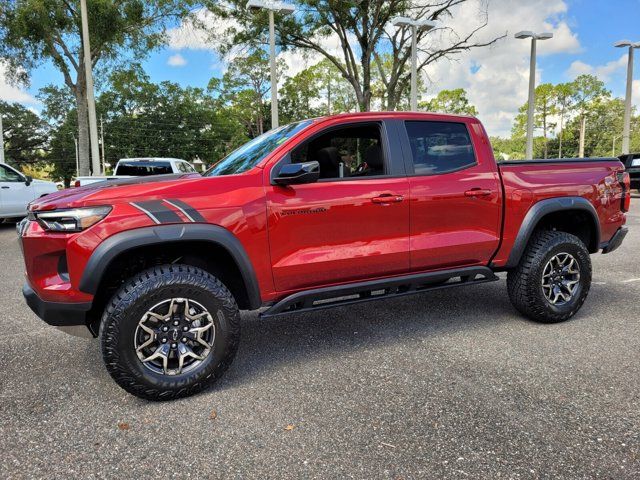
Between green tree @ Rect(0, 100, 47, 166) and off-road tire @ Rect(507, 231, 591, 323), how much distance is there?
61.9 metres

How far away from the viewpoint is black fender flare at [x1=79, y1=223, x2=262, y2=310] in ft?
8.99

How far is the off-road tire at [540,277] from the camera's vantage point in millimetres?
4074

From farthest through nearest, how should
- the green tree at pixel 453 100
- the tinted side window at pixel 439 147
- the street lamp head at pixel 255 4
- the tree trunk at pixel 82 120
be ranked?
the green tree at pixel 453 100, the tree trunk at pixel 82 120, the street lamp head at pixel 255 4, the tinted side window at pixel 439 147

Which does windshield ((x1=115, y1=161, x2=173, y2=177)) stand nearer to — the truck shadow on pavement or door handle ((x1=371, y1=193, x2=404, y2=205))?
the truck shadow on pavement

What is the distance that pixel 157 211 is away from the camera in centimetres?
288

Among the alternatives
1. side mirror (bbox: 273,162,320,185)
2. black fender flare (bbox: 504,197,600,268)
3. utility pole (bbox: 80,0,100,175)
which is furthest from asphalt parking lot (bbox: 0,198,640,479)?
utility pole (bbox: 80,0,100,175)

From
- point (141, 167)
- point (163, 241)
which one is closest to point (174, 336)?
point (163, 241)

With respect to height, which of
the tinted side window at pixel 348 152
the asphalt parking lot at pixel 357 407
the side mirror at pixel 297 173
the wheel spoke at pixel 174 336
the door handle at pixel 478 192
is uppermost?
the tinted side window at pixel 348 152

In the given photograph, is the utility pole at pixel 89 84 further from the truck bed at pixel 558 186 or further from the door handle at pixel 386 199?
the truck bed at pixel 558 186

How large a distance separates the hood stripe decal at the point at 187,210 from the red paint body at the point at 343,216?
0.11ft

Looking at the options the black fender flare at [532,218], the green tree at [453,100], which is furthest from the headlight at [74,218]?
the green tree at [453,100]

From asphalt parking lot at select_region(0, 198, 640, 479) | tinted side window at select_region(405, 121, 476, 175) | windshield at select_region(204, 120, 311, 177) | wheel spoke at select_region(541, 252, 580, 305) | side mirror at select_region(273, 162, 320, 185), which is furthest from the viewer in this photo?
wheel spoke at select_region(541, 252, 580, 305)

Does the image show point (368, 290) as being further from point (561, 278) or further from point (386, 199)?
point (561, 278)

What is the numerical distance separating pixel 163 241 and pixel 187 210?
0.24 m
